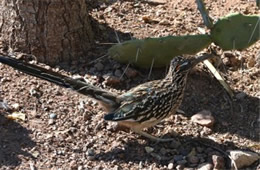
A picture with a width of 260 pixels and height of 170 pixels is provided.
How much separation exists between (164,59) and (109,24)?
1.17 metres

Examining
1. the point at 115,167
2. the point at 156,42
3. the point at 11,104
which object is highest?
the point at 156,42

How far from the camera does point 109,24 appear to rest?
7.64m

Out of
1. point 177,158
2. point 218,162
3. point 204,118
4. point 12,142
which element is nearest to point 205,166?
point 218,162

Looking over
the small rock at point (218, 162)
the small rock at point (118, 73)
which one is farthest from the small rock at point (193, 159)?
the small rock at point (118, 73)

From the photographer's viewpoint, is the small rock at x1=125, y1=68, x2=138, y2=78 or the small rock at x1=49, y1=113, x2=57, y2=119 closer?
the small rock at x1=49, y1=113, x2=57, y2=119

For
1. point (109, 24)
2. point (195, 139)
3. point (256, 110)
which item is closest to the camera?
point (195, 139)

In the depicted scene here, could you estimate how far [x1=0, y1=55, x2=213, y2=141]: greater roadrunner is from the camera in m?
5.83

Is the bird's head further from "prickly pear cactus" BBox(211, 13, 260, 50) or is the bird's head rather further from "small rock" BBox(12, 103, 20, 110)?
"small rock" BBox(12, 103, 20, 110)

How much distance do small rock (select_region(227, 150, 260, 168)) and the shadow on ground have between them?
1719mm

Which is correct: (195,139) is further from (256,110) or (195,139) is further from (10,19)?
(10,19)

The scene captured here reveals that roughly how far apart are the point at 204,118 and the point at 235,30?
38.5 inches

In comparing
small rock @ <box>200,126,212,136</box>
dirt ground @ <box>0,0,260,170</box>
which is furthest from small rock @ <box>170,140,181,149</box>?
small rock @ <box>200,126,212,136</box>

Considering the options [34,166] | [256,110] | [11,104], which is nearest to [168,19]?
[256,110]

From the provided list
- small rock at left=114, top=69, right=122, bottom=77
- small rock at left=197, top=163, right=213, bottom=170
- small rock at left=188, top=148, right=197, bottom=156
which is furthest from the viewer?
small rock at left=114, top=69, right=122, bottom=77
